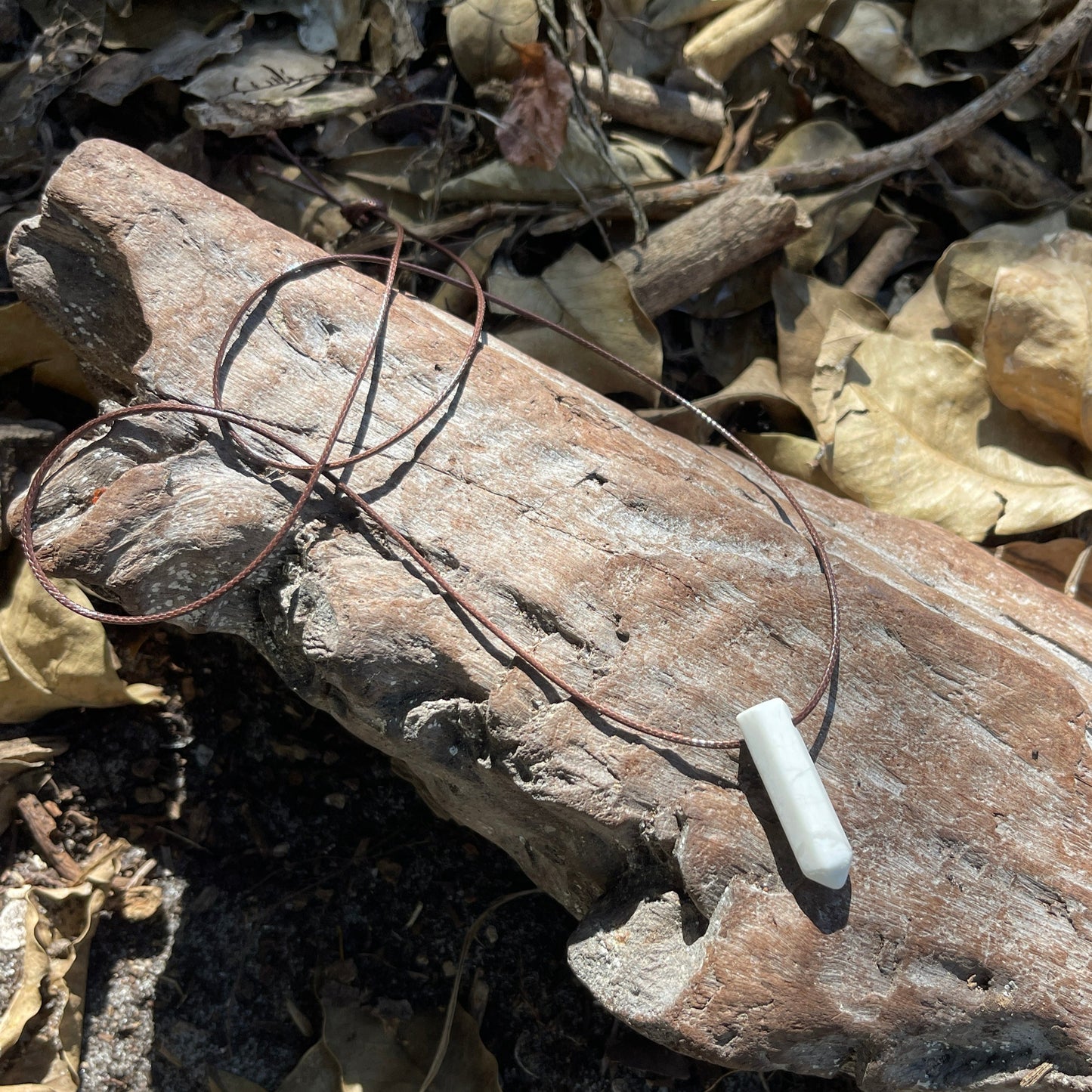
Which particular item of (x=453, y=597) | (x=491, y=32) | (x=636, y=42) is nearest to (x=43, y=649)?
(x=453, y=597)

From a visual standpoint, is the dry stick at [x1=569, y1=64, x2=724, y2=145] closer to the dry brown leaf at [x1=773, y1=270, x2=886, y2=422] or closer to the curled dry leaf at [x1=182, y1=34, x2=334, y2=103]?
the dry brown leaf at [x1=773, y1=270, x2=886, y2=422]

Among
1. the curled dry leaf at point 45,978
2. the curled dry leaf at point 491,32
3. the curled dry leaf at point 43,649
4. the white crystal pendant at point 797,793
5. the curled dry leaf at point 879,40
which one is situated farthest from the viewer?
the curled dry leaf at point 879,40

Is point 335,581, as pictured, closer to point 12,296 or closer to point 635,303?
point 635,303

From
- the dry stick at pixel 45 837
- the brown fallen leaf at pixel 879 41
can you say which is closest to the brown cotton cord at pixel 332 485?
the dry stick at pixel 45 837

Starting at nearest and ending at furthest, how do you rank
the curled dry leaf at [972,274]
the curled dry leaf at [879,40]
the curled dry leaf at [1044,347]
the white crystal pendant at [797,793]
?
the white crystal pendant at [797,793] < the curled dry leaf at [1044,347] < the curled dry leaf at [972,274] < the curled dry leaf at [879,40]

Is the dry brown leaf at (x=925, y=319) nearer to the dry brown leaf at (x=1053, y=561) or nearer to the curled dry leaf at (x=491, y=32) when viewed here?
the dry brown leaf at (x=1053, y=561)

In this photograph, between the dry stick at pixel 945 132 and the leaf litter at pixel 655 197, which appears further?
the dry stick at pixel 945 132
